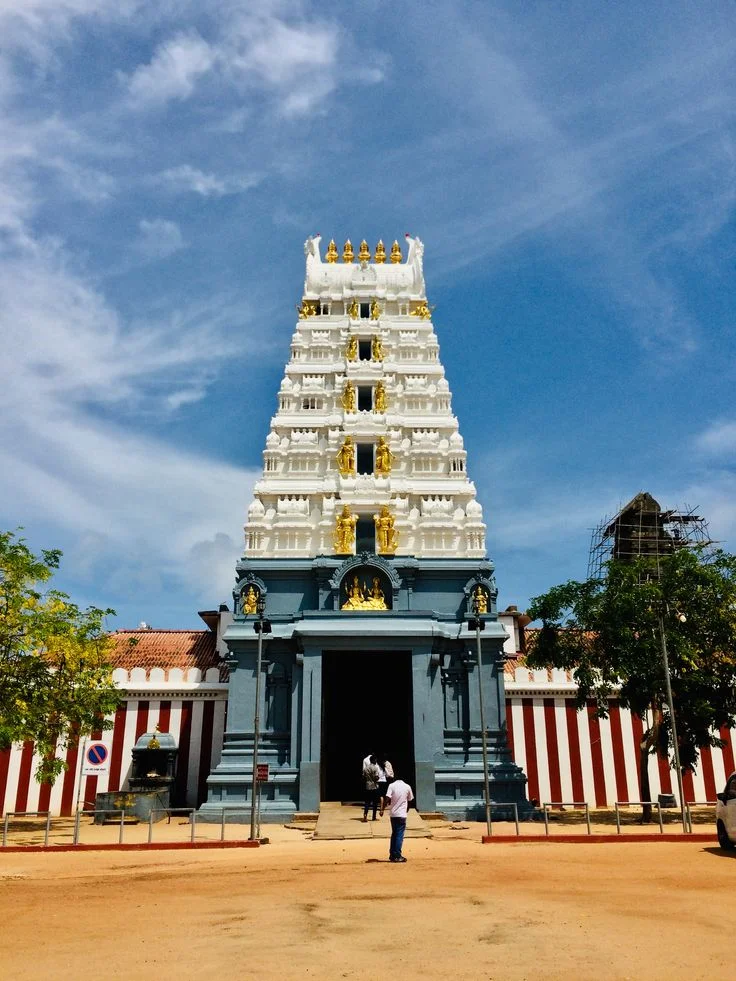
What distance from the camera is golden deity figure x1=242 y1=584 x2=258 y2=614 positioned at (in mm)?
26000

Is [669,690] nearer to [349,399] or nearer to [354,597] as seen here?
[354,597]

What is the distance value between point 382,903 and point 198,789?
61.9ft

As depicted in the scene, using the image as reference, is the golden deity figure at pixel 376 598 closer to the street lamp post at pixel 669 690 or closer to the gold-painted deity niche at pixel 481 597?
the gold-painted deity niche at pixel 481 597

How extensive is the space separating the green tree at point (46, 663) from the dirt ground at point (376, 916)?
6.55 meters

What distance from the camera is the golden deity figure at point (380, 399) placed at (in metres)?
30.6

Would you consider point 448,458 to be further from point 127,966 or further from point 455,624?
point 127,966

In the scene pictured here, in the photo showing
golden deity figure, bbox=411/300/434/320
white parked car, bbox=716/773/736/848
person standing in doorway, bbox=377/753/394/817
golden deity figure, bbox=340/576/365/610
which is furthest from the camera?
golden deity figure, bbox=411/300/434/320

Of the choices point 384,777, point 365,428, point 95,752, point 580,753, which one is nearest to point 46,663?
point 95,752

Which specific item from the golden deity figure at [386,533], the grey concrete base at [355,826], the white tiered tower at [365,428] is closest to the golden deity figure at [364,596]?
the golden deity figure at [386,533]

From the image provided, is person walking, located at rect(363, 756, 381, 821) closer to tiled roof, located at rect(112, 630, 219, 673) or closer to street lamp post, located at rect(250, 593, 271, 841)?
street lamp post, located at rect(250, 593, 271, 841)

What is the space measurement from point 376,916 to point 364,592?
54.8ft

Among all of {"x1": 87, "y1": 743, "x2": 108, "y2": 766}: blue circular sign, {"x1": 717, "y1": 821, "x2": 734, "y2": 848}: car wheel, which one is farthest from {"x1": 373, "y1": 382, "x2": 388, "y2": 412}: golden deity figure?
{"x1": 717, "y1": 821, "x2": 734, "y2": 848}: car wheel

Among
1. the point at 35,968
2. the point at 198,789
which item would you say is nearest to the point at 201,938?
the point at 35,968

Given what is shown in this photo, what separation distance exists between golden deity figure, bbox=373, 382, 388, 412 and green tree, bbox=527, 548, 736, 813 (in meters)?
11.2
